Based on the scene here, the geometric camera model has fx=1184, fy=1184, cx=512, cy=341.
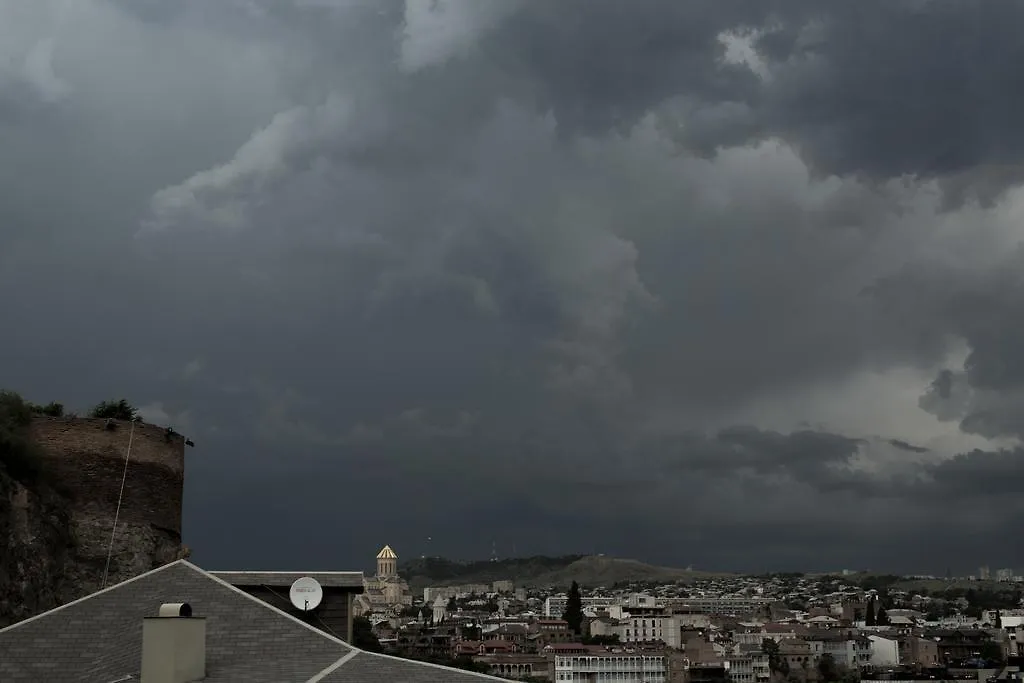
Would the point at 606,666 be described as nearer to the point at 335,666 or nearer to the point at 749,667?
the point at 749,667

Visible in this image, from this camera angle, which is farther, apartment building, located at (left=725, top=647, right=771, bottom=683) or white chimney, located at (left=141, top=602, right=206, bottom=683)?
apartment building, located at (left=725, top=647, right=771, bottom=683)

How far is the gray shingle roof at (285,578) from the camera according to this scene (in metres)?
26.0

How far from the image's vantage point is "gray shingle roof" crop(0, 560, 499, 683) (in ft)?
63.9

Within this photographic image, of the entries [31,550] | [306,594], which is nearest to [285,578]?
[306,594]

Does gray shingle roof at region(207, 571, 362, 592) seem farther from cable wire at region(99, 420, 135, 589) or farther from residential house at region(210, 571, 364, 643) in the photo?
cable wire at region(99, 420, 135, 589)

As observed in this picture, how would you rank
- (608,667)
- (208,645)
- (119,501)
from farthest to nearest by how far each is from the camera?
(608,667) < (119,501) < (208,645)

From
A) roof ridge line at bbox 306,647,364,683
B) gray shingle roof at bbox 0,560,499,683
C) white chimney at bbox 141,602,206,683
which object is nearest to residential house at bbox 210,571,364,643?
gray shingle roof at bbox 0,560,499,683

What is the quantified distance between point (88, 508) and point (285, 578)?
21713 mm

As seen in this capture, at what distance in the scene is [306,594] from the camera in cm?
2562

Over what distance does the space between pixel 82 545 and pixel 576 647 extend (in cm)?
13296

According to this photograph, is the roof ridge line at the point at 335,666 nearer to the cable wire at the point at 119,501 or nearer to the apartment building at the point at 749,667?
the cable wire at the point at 119,501

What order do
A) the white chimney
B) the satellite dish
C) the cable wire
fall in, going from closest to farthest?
the white chimney → the satellite dish → the cable wire

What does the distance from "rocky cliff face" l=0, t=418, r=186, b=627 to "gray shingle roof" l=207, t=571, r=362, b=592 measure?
17.0 meters

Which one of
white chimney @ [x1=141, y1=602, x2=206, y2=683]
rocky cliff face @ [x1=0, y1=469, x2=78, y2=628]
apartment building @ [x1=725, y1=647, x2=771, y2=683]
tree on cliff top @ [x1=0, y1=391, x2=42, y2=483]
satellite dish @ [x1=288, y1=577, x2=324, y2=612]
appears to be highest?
tree on cliff top @ [x1=0, y1=391, x2=42, y2=483]
